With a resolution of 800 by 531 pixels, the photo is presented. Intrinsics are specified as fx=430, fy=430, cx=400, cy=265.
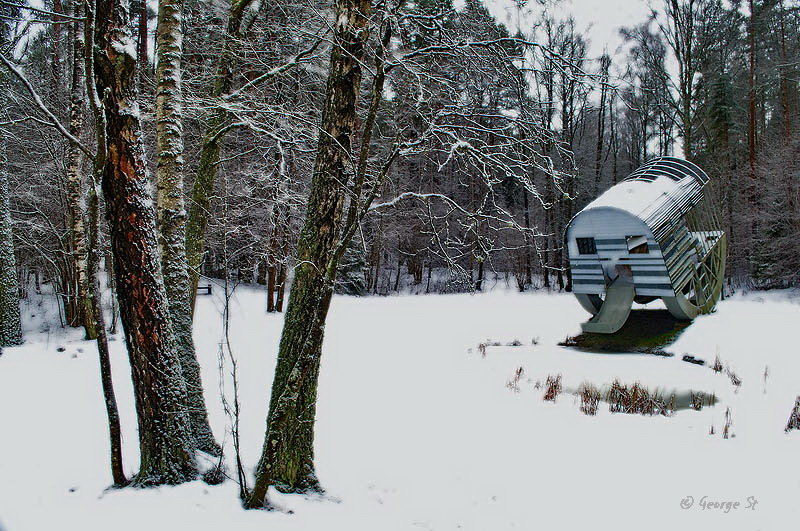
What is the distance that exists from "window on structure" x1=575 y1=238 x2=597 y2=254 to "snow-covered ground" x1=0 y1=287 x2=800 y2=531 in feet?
6.84

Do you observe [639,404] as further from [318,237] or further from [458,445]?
[318,237]

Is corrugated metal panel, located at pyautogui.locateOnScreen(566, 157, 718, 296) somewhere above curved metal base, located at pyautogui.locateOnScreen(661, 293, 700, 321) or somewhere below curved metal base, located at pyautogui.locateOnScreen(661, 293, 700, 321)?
above

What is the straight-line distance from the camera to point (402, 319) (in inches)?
446

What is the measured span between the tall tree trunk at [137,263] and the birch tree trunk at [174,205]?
0.66 m

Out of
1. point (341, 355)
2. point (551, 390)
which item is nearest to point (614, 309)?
point (551, 390)

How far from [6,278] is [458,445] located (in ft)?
29.6

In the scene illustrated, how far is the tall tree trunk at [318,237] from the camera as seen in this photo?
271 cm

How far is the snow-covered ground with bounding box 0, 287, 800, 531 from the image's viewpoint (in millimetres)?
2582

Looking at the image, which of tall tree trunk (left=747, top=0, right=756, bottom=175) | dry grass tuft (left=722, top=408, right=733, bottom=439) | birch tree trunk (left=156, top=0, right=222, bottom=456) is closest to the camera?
birch tree trunk (left=156, top=0, right=222, bottom=456)

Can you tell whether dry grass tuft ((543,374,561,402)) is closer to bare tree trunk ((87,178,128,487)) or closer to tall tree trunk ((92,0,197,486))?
tall tree trunk ((92,0,197,486))

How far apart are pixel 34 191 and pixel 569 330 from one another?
507 inches

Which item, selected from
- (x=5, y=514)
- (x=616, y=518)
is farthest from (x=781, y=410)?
(x=5, y=514)

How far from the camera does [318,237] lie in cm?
279

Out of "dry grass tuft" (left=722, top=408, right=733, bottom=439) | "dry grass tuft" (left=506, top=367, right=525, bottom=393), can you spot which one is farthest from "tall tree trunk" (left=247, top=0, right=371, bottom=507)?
"dry grass tuft" (left=722, top=408, right=733, bottom=439)
